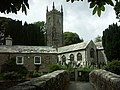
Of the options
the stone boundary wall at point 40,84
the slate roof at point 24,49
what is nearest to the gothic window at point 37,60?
the slate roof at point 24,49

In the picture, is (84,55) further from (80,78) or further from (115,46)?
(80,78)

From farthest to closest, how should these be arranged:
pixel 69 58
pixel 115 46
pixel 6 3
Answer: pixel 69 58 < pixel 115 46 < pixel 6 3

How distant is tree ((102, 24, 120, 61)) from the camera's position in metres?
41.1

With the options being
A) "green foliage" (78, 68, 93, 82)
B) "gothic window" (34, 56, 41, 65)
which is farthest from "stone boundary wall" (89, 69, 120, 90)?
"gothic window" (34, 56, 41, 65)

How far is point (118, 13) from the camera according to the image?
3466 cm

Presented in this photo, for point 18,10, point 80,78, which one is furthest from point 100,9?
point 80,78

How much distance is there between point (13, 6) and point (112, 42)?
3919cm

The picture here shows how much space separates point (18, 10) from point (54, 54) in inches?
1525

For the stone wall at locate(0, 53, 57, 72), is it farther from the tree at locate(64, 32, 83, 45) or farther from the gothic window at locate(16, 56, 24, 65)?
the tree at locate(64, 32, 83, 45)

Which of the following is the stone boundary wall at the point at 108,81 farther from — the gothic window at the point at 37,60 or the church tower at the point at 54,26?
the church tower at the point at 54,26

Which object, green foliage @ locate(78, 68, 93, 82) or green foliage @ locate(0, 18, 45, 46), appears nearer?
green foliage @ locate(78, 68, 93, 82)

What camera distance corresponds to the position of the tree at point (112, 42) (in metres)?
41.1

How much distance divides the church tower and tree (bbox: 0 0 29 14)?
3045 inches

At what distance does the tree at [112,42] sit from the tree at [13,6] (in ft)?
122
